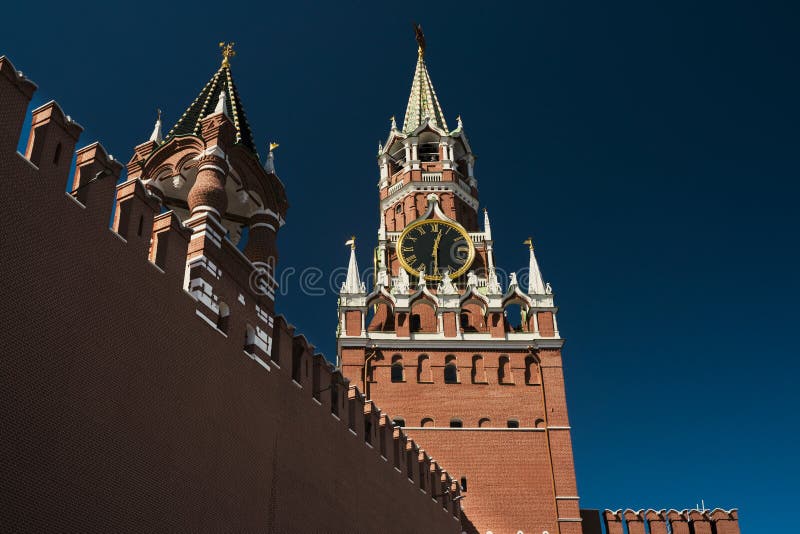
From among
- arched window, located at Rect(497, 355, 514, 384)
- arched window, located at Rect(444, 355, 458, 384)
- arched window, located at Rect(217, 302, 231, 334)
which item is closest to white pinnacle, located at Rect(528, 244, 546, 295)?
arched window, located at Rect(497, 355, 514, 384)

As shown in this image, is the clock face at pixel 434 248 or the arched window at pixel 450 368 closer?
the arched window at pixel 450 368

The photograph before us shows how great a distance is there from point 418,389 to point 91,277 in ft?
78.6

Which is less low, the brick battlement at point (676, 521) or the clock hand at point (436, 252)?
the clock hand at point (436, 252)

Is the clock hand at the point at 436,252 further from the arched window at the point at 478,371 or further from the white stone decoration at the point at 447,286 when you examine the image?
the arched window at the point at 478,371

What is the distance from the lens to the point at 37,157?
11.6 meters

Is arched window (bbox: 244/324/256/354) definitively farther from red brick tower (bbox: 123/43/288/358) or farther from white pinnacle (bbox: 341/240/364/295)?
white pinnacle (bbox: 341/240/364/295)

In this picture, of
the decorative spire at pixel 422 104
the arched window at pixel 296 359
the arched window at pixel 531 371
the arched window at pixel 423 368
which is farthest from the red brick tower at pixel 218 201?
the decorative spire at pixel 422 104

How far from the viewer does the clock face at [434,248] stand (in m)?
41.2

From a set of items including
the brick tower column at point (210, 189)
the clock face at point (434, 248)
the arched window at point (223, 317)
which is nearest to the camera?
the arched window at point (223, 317)

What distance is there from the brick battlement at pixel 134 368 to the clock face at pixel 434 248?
23.1m

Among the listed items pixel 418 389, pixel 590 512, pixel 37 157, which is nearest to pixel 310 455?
pixel 37 157

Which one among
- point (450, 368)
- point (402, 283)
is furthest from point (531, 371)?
point (402, 283)

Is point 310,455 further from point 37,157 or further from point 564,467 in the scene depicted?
point 564,467

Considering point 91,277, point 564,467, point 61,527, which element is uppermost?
point 564,467
